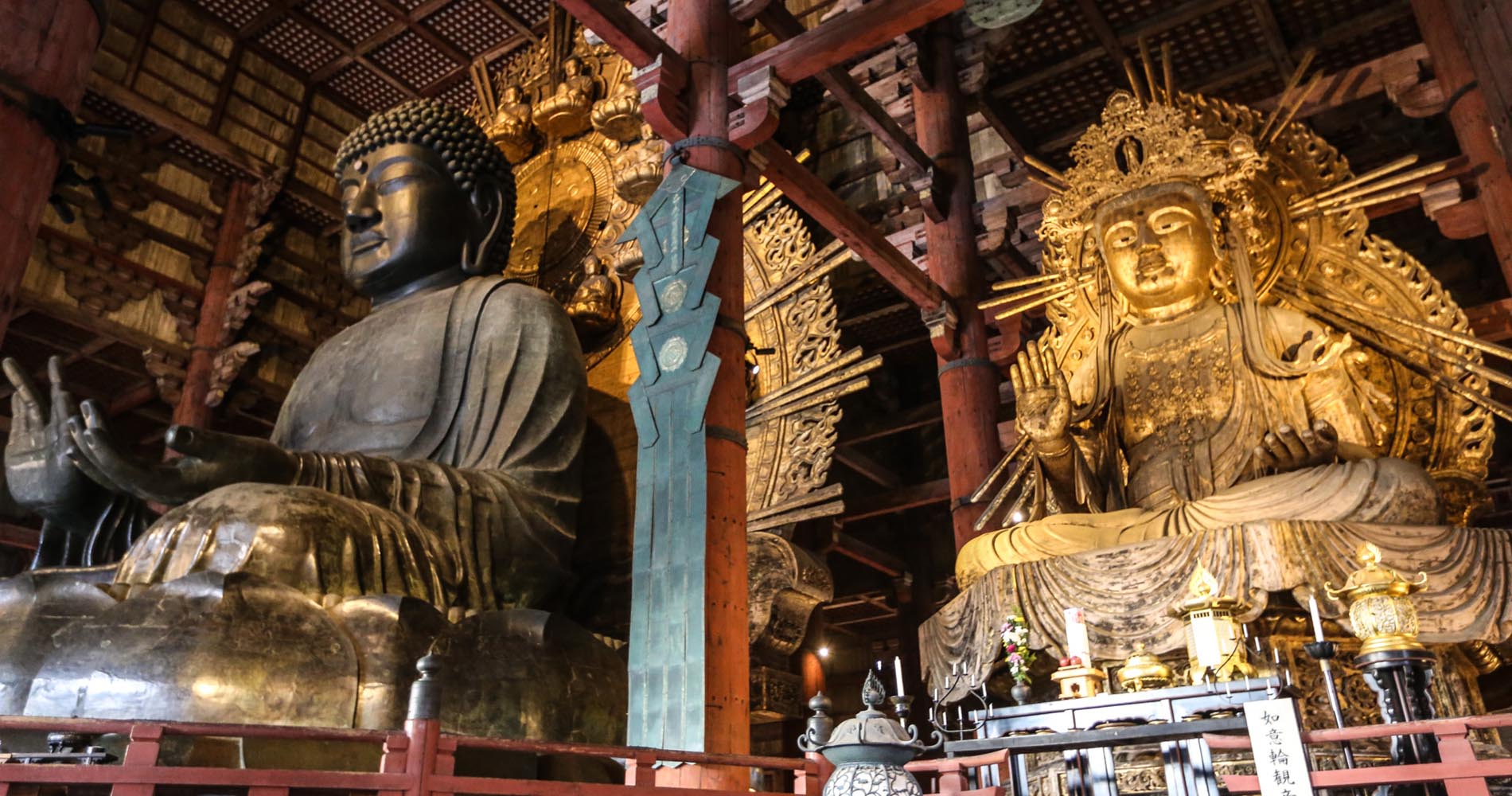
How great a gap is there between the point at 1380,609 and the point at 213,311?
7391 mm

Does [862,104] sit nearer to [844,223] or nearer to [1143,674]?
[844,223]

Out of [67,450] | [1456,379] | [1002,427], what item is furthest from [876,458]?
[67,450]

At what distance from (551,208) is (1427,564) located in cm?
428

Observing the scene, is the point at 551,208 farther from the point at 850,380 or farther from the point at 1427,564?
the point at 1427,564

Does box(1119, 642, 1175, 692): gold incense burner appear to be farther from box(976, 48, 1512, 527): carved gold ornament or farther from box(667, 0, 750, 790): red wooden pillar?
box(976, 48, 1512, 527): carved gold ornament

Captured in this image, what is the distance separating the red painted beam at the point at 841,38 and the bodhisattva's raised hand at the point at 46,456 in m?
2.43

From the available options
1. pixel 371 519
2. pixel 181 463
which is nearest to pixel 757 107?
pixel 371 519

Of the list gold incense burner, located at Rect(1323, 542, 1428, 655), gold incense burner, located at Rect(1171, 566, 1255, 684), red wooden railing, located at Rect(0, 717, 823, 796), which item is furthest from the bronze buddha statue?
gold incense burner, located at Rect(1323, 542, 1428, 655)

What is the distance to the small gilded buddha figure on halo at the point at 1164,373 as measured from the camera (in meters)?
4.18

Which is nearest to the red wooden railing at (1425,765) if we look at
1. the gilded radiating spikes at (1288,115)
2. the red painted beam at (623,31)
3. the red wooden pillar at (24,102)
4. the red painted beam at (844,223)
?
the red painted beam at (844,223)

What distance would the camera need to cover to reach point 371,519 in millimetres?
3254

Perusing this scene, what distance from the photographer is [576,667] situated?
3.40 m

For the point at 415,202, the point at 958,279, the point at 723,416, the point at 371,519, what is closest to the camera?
the point at 371,519

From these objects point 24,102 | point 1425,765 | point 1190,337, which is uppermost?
point 1190,337
